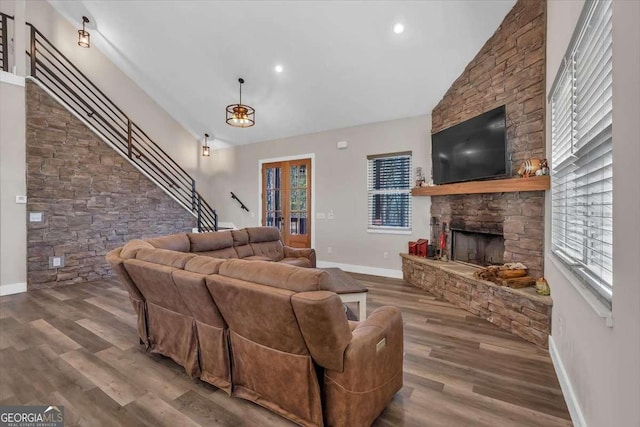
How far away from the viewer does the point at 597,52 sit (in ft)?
5.02

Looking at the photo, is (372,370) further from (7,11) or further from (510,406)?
(7,11)

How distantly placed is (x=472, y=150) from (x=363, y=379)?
330cm

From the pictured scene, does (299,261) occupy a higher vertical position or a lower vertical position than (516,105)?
lower

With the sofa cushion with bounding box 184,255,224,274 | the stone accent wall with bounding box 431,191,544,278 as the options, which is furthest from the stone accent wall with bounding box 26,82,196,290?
the stone accent wall with bounding box 431,191,544,278

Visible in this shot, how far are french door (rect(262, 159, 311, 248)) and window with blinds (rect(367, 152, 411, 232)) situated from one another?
1444 mm

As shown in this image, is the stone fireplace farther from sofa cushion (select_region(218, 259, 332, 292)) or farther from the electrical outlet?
the electrical outlet

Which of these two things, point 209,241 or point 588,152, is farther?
point 209,241

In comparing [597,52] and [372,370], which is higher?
[597,52]

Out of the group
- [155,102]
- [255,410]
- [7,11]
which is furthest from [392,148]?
[7,11]

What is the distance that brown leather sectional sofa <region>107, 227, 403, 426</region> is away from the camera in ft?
4.90

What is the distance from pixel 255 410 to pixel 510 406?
1.62 meters

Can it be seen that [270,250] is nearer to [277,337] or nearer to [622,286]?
[277,337]

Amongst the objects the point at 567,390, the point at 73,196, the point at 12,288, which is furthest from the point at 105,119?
the point at 567,390

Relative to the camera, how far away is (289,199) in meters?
6.66
